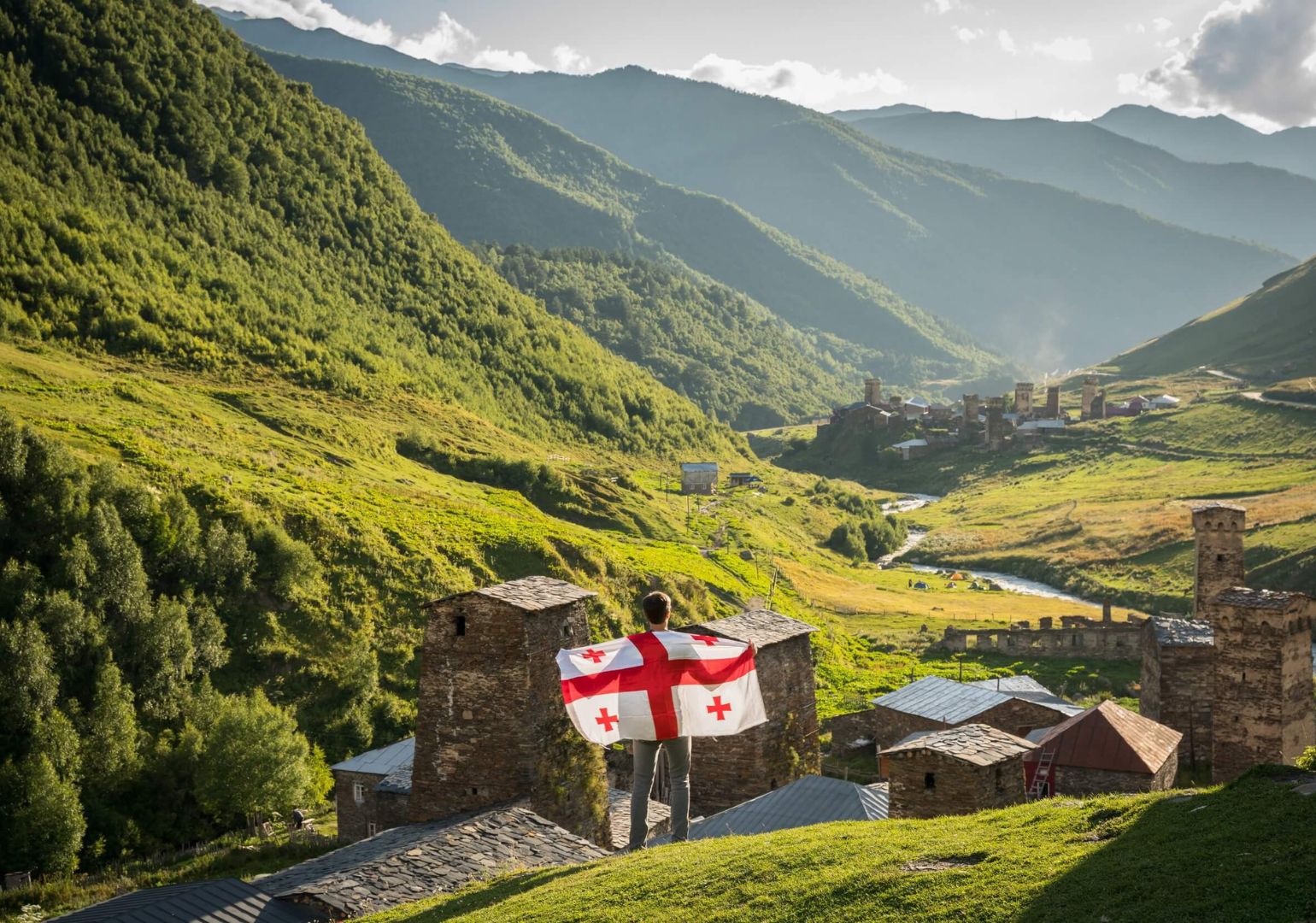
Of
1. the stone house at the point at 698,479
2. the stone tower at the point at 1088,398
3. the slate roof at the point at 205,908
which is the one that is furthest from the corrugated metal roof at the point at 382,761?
the stone tower at the point at 1088,398

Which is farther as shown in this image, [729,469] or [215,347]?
[729,469]

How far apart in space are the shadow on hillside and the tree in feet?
85.7

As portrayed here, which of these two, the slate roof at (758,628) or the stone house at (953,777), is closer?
the stone house at (953,777)

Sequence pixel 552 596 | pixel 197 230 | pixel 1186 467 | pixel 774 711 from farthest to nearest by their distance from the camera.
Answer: pixel 1186 467
pixel 197 230
pixel 774 711
pixel 552 596

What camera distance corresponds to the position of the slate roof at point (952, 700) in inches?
1681

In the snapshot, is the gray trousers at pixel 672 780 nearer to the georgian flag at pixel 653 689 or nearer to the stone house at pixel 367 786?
the georgian flag at pixel 653 689

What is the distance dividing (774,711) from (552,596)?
7417mm

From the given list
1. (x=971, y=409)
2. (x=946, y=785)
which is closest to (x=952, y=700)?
(x=946, y=785)

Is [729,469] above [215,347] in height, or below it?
below

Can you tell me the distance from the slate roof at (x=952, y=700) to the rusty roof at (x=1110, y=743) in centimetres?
668

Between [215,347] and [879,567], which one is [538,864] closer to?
[215,347]

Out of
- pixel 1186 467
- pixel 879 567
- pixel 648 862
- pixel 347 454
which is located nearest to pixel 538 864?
pixel 648 862

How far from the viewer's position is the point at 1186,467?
13475 centimetres

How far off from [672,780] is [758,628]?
37.8 ft
